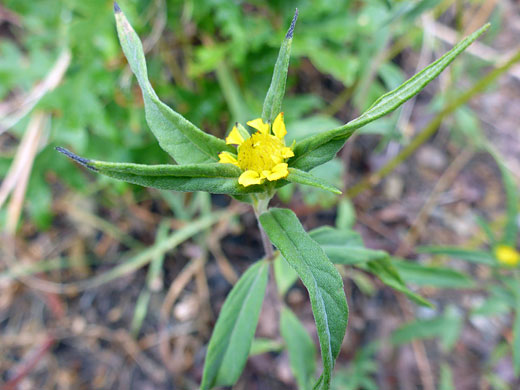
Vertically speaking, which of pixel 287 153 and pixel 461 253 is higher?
pixel 461 253

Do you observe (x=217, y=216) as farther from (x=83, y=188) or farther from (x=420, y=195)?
(x=420, y=195)

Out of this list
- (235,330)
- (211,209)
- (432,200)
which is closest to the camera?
(235,330)

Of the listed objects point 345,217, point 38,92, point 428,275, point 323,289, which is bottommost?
point 323,289

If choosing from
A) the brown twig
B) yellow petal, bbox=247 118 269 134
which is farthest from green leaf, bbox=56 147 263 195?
the brown twig

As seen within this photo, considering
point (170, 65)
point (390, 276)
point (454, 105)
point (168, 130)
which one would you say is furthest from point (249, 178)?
point (170, 65)

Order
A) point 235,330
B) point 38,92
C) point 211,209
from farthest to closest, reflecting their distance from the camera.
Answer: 1. point 211,209
2. point 38,92
3. point 235,330

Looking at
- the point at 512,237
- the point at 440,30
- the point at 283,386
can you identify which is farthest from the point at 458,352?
the point at 440,30

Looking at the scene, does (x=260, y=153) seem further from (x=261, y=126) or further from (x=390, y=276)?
(x=390, y=276)

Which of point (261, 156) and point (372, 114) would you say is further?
point (261, 156)
